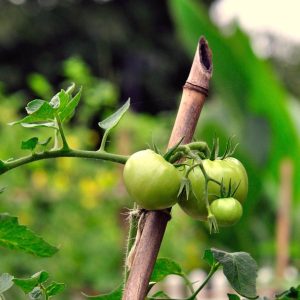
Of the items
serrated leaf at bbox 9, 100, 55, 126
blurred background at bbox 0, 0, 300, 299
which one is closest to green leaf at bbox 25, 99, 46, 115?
serrated leaf at bbox 9, 100, 55, 126

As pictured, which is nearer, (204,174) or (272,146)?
→ (204,174)

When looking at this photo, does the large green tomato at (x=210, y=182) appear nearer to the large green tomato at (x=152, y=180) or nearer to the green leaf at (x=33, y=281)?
the large green tomato at (x=152, y=180)

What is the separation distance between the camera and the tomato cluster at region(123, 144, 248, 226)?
1.76ft

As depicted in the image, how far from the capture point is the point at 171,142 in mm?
588

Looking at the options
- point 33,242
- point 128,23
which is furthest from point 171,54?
point 33,242

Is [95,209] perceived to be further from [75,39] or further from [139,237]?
[75,39]

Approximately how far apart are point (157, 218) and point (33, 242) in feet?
0.35

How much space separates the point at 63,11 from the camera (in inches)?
651

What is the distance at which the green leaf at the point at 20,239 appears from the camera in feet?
1.95

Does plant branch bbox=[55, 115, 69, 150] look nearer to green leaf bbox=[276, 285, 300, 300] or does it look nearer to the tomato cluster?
the tomato cluster

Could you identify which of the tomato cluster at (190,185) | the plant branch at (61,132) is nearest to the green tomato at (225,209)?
the tomato cluster at (190,185)

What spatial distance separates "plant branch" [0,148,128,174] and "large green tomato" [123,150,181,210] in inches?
0.5

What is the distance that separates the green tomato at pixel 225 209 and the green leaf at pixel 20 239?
132 mm

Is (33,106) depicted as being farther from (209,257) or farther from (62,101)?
(209,257)
